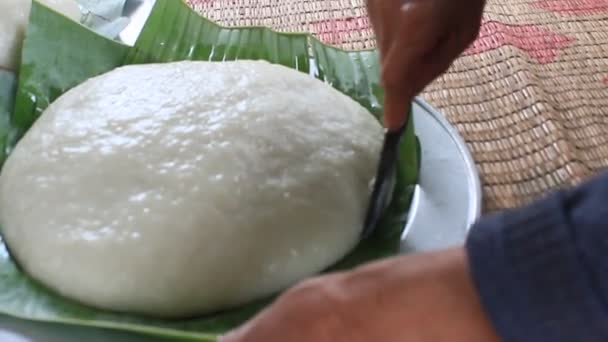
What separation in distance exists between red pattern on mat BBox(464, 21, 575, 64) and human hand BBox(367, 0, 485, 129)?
1.64 ft

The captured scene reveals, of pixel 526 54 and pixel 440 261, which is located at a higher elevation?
pixel 440 261

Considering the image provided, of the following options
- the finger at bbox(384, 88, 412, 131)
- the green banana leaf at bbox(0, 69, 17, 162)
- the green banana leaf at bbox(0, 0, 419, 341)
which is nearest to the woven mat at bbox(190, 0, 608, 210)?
the green banana leaf at bbox(0, 0, 419, 341)

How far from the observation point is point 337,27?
1.21 metres

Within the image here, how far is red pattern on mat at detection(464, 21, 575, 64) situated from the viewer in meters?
1.14

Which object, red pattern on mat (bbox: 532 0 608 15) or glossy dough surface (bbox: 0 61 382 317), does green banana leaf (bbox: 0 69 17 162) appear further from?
red pattern on mat (bbox: 532 0 608 15)

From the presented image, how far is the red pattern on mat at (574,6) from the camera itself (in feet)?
4.13

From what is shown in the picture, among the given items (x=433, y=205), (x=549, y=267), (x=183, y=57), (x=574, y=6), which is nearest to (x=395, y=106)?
(x=433, y=205)

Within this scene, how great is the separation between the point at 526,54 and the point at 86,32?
0.68 meters

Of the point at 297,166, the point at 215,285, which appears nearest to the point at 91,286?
the point at 215,285

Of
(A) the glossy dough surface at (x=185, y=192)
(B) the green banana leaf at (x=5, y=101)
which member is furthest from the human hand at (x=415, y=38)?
(B) the green banana leaf at (x=5, y=101)

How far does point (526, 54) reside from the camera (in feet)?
3.71

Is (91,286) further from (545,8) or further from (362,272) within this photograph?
(545,8)

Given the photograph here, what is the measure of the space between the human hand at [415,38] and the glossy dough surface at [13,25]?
549mm

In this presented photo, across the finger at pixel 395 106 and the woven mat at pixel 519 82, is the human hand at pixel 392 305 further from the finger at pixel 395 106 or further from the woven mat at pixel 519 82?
the woven mat at pixel 519 82
